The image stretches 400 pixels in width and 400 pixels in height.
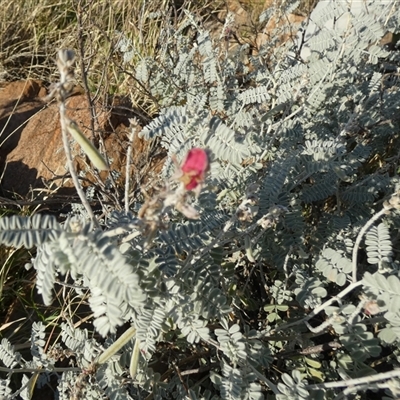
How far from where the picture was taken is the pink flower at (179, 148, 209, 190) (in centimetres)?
71

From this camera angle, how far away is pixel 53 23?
3.59 metres

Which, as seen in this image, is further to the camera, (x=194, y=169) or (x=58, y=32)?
(x=58, y=32)

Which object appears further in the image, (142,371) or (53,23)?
(53,23)

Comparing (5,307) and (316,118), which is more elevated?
(316,118)

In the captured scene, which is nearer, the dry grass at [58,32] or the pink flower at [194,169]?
the pink flower at [194,169]

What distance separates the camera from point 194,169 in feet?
2.33

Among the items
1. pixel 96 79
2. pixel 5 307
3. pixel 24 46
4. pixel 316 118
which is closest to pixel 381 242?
pixel 316 118

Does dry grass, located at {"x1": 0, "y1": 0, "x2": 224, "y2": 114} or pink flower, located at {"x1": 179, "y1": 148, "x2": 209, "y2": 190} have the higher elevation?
pink flower, located at {"x1": 179, "y1": 148, "x2": 209, "y2": 190}

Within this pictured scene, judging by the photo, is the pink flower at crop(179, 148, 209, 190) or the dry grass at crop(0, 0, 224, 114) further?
the dry grass at crop(0, 0, 224, 114)

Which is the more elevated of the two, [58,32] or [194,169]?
[194,169]

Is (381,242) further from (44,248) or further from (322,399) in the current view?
(44,248)

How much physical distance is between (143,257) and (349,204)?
934mm

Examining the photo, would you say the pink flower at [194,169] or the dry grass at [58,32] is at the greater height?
the pink flower at [194,169]

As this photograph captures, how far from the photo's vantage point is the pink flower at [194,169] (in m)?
0.71
